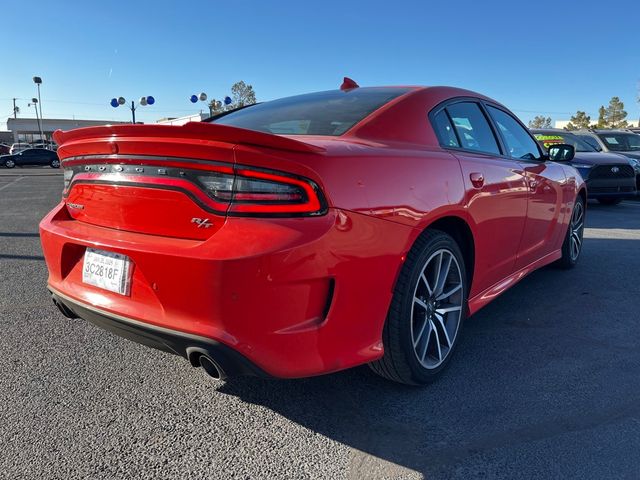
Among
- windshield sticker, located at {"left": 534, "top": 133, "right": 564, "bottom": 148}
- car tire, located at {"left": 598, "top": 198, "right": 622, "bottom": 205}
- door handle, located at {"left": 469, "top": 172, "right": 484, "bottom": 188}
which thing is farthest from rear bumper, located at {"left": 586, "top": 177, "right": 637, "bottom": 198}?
door handle, located at {"left": 469, "top": 172, "right": 484, "bottom": 188}

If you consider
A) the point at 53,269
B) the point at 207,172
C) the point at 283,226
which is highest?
the point at 207,172

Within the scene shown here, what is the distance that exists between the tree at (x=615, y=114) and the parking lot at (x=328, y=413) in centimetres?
8110

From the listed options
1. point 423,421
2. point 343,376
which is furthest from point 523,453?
point 343,376

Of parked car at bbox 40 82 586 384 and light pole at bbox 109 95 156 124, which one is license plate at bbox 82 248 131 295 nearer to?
parked car at bbox 40 82 586 384

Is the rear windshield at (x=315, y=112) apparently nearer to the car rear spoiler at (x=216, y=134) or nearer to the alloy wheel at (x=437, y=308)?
the car rear spoiler at (x=216, y=134)

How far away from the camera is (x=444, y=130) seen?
113 inches

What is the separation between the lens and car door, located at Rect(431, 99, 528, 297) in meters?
2.83

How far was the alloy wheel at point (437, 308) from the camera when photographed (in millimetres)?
2553

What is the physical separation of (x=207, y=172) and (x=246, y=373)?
0.78m

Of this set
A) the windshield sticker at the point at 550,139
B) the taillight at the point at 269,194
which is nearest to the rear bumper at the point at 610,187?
the windshield sticker at the point at 550,139

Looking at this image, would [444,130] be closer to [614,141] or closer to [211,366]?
[211,366]

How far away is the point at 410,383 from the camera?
2.51 m

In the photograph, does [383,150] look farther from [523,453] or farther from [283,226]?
[523,453]

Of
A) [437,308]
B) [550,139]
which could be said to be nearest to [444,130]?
[437,308]
